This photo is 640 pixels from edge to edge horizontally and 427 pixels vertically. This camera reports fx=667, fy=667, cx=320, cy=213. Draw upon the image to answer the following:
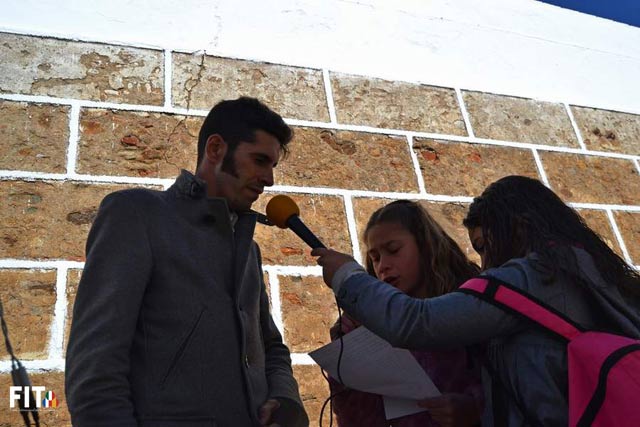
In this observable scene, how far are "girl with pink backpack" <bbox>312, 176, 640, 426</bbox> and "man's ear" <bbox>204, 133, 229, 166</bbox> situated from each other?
0.46 m

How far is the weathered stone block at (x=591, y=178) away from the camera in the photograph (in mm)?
3447

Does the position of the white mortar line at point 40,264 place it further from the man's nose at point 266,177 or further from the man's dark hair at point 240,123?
the man's nose at point 266,177

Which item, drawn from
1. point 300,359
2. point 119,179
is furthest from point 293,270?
point 119,179

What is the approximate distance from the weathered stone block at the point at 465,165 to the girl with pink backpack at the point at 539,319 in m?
1.63

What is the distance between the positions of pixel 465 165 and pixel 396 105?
17.6 inches

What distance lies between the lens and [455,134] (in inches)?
131

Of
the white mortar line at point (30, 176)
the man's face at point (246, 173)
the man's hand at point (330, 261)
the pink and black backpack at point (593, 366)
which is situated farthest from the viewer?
the white mortar line at point (30, 176)

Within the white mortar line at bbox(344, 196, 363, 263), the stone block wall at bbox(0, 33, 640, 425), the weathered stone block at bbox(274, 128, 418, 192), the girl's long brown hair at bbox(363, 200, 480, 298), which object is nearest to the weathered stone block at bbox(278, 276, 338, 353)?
the stone block wall at bbox(0, 33, 640, 425)

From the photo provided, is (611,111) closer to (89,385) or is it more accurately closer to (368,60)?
(368,60)

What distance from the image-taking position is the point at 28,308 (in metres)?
2.20

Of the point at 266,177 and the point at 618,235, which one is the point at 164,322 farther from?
the point at 618,235

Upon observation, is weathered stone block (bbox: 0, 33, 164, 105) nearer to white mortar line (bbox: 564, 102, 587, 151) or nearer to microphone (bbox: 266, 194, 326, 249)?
microphone (bbox: 266, 194, 326, 249)

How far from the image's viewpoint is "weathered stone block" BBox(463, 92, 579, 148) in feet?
11.3

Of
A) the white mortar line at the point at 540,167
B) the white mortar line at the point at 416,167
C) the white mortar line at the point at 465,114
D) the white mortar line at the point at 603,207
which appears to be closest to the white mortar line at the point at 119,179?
the white mortar line at the point at 416,167
